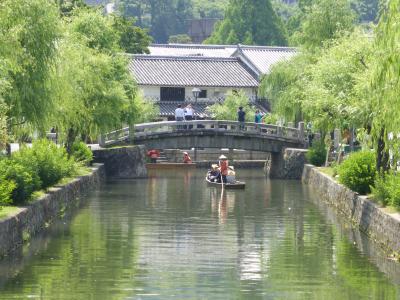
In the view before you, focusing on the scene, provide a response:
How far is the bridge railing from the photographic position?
6678 cm

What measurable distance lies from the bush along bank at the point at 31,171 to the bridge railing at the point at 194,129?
1456 cm

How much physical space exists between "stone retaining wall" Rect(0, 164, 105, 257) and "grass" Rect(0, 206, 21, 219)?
0.11 meters

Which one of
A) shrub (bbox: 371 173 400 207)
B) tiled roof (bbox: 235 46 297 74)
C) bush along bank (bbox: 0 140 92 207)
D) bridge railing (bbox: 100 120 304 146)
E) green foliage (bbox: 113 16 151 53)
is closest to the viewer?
shrub (bbox: 371 173 400 207)

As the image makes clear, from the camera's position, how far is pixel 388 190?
3275 centimetres

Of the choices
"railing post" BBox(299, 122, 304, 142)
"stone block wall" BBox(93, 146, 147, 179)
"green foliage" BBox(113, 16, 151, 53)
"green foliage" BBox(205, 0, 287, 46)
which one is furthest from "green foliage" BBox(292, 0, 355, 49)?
"green foliage" BBox(205, 0, 287, 46)

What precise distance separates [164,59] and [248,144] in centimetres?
2719

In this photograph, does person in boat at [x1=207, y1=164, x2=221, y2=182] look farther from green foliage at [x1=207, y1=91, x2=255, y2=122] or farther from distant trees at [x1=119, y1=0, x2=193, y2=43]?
distant trees at [x1=119, y1=0, x2=193, y2=43]

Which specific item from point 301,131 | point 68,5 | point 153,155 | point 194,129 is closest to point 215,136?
point 194,129

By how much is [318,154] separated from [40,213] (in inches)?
1145

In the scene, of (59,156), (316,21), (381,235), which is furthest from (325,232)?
(316,21)

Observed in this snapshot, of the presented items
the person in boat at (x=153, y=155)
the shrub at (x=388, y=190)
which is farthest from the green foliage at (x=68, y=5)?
the shrub at (x=388, y=190)

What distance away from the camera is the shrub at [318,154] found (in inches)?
2436

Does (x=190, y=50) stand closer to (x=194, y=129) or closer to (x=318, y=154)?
(x=194, y=129)

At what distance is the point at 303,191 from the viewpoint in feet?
182
